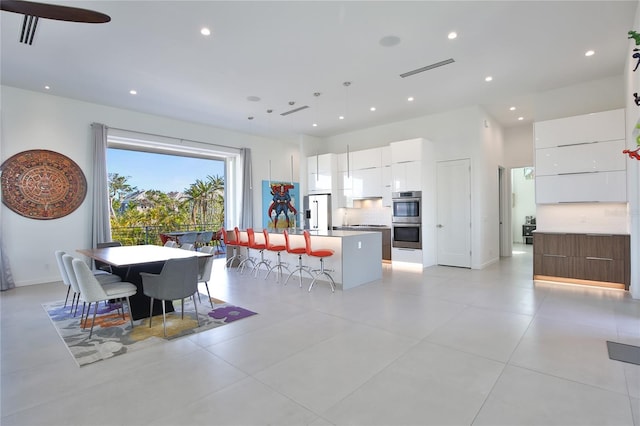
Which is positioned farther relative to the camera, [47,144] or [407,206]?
[407,206]

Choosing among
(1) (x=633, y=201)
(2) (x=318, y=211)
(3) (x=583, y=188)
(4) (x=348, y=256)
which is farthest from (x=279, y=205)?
(1) (x=633, y=201)

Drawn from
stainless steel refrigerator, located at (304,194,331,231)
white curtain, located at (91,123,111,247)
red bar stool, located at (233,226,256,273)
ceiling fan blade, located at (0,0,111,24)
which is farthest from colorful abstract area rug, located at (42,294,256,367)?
stainless steel refrigerator, located at (304,194,331,231)

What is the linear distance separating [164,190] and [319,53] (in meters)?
8.28

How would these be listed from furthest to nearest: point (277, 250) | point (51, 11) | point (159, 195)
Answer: point (159, 195) < point (277, 250) < point (51, 11)

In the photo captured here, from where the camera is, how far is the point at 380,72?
16.9 feet

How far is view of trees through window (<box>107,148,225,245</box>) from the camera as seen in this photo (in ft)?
31.2

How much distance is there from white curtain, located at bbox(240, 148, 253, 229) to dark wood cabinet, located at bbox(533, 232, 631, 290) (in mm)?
→ 6965

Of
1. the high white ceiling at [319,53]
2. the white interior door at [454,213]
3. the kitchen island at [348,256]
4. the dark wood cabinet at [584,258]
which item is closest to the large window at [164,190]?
the high white ceiling at [319,53]

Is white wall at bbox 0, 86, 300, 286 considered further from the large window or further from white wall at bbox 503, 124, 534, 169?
white wall at bbox 503, 124, 534, 169

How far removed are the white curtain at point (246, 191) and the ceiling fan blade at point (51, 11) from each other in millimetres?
6709

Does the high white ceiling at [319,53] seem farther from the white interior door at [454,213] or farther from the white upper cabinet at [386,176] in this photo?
the white interior door at [454,213]

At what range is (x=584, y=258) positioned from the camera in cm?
522

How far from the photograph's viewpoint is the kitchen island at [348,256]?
534 cm

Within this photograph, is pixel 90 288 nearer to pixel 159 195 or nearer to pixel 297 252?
pixel 297 252
